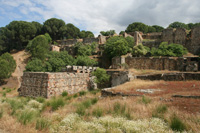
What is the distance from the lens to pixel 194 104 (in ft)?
20.7

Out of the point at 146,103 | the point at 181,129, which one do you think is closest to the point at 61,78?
the point at 146,103

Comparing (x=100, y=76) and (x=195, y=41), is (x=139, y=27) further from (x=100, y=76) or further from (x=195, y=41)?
(x=100, y=76)

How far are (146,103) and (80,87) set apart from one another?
10.1m

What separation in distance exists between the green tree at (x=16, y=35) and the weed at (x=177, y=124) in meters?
62.7

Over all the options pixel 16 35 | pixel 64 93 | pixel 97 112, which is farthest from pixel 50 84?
pixel 16 35

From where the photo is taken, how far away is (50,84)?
43.1ft

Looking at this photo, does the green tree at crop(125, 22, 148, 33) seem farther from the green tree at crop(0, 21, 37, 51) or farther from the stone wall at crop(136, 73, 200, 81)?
the stone wall at crop(136, 73, 200, 81)

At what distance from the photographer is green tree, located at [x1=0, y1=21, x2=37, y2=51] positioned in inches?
2274

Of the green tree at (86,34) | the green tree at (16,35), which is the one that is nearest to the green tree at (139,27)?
the green tree at (86,34)

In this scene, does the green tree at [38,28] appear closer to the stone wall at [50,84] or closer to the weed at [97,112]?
the stone wall at [50,84]

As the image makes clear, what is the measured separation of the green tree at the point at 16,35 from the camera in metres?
57.8

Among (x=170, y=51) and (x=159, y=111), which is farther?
(x=170, y=51)

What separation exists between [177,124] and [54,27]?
6572 cm

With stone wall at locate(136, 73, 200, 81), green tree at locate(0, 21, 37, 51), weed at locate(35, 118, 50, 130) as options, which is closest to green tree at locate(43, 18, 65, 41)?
green tree at locate(0, 21, 37, 51)
